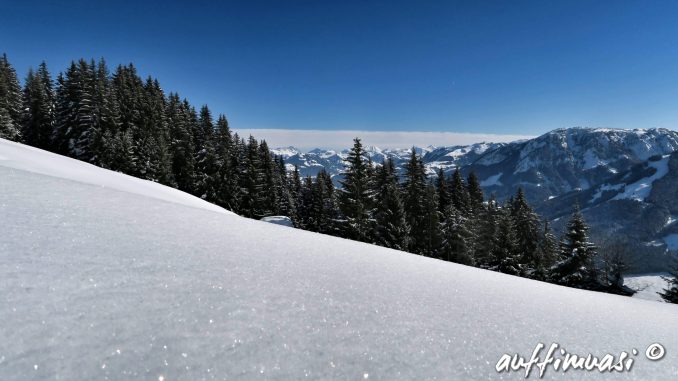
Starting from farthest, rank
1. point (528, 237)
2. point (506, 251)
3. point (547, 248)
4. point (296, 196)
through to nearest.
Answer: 1. point (296, 196)
2. point (547, 248)
3. point (528, 237)
4. point (506, 251)

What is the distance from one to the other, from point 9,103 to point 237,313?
64.2 metres

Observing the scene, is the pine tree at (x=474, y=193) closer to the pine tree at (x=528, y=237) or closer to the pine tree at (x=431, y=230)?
the pine tree at (x=528, y=237)

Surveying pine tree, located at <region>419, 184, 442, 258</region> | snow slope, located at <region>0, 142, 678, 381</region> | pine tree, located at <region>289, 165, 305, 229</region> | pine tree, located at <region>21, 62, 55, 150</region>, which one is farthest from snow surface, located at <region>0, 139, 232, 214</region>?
pine tree, located at <region>21, 62, 55, 150</region>

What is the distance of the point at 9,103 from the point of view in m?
46.0

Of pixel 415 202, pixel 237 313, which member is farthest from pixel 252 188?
pixel 237 313

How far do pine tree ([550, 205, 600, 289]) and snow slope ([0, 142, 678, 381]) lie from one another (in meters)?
→ 31.5

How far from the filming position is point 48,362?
161cm

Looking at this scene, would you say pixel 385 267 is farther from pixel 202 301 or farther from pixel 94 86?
pixel 94 86

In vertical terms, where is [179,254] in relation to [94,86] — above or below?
below

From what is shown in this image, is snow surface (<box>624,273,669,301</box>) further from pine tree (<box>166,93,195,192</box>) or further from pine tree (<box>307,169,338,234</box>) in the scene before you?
pine tree (<box>166,93,195,192</box>)

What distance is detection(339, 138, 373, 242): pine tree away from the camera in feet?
97.3

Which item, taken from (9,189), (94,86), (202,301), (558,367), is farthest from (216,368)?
(94,86)

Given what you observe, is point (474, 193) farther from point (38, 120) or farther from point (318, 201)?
point (38, 120)

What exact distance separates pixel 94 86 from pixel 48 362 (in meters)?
56.5
